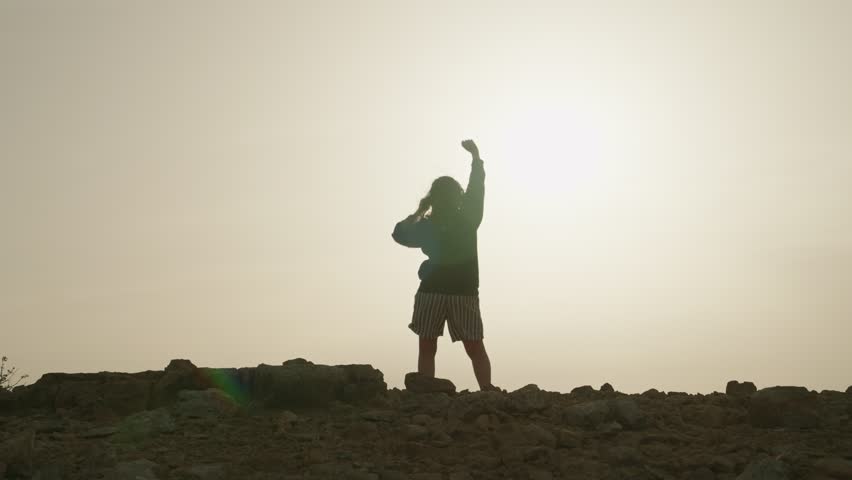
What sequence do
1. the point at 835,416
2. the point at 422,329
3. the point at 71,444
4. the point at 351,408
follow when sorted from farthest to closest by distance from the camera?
the point at 422,329
the point at 351,408
the point at 835,416
the point at 71,444

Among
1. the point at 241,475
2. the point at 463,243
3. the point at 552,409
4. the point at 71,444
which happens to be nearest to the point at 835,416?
the point at 552,409

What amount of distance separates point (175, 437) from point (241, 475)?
0.99m

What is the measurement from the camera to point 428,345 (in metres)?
8.77

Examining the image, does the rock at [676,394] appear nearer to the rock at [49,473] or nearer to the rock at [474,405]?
the rock at [474,405]

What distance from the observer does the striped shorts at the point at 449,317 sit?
868cm

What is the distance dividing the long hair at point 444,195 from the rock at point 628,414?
9.51 ft

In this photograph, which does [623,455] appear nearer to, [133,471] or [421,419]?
[421,419]

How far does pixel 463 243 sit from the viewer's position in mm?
8828

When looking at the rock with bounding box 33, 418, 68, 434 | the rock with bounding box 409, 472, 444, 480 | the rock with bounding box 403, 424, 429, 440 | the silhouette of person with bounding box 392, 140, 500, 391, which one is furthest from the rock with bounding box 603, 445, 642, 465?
the rock with bounding box 33, 418, 68, 434

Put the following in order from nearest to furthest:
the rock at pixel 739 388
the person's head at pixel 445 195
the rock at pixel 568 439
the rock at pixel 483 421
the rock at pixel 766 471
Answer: the rock at pixel 766 471 < the rock at pixel 568 439 < the rock at pixel 483 421 < the rock at pixel 739 388 < the person's head at pixel 445 195

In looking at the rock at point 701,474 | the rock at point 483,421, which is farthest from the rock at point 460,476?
the rock at point 701,474

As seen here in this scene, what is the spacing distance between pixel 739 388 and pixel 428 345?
2932 mm

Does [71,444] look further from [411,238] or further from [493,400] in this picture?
[411,238]

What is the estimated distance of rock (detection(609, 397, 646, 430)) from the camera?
6632 mm
